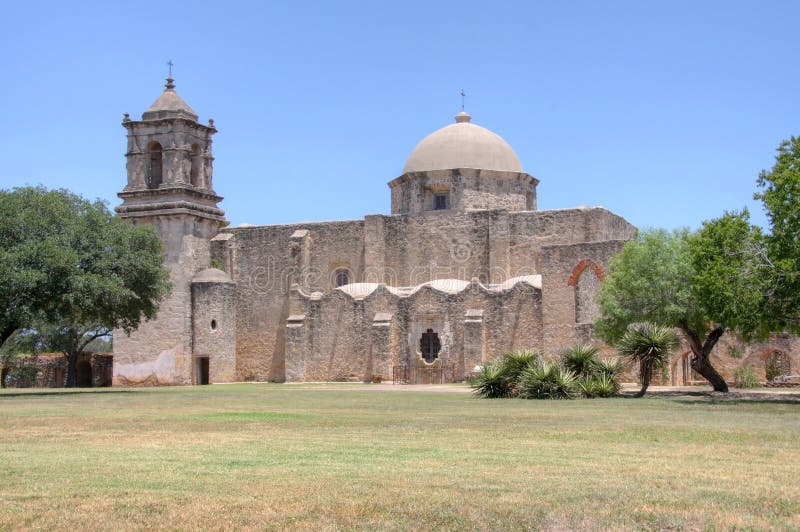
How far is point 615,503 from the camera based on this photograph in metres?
7.95

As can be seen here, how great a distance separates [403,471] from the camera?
32.0 ft

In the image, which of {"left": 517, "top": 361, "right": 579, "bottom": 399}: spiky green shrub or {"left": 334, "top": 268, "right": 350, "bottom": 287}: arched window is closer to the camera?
{"left": 517, "top": 361, "right": 579, "bottom": 399}: spiky green shrub

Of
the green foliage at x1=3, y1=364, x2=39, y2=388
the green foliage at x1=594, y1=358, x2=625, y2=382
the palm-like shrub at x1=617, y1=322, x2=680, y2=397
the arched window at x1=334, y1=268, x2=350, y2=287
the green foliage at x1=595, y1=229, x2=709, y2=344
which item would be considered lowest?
the green foliage at x1=3, y1=364, x2=39, y2=388

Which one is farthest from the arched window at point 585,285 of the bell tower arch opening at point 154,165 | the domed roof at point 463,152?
the bell tower arch opening at point 154,165

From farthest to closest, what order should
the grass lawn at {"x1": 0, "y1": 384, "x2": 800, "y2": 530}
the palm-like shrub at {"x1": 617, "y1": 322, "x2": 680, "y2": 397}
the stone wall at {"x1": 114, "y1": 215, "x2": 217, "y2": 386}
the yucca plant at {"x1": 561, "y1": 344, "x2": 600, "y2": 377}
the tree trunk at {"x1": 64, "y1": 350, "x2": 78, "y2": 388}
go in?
the tree trunk at {"x1": 64, "y1": 350, "x2": 78, "y2": 388} → the stone wall at {"x1": 114, "y1": 215, "x2": 217, "y2": 386} → the yucca plant at {"x1": 561, "y1": 344, "x2": 600, "y2": 377} → the palm-like shrub at {"x1": 617, "y1": 322, "x2": 680, "y2": 397} → the grass lawn at {"x1": 0, "y1": 384, "x2": 800, "y2": 530}

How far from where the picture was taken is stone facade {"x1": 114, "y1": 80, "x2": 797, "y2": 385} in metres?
36.1

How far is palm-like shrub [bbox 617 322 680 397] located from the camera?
2356 cm

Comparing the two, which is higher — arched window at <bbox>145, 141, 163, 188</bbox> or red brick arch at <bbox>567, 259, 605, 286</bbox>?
arched window at <bbox>145, 141, 163, 188</bbox>

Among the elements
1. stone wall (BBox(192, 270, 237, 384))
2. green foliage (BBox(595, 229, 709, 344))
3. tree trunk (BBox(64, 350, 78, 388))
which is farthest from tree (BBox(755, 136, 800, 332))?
tree trunk (BBox(64, 350, 78, 388))

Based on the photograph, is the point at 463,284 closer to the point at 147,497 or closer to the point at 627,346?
the point at 627,346

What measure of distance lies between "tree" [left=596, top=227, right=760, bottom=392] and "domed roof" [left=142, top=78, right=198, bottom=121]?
2035cm

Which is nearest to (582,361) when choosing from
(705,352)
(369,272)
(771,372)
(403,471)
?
(705,352)

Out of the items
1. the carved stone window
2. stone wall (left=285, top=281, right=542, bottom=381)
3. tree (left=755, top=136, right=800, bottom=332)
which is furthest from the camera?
the carved stone window

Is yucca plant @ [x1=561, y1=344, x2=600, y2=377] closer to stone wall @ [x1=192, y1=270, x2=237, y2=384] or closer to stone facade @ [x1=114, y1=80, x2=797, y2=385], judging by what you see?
stone facade @ [x1=114, y1=80, x2=797, y2=385]
